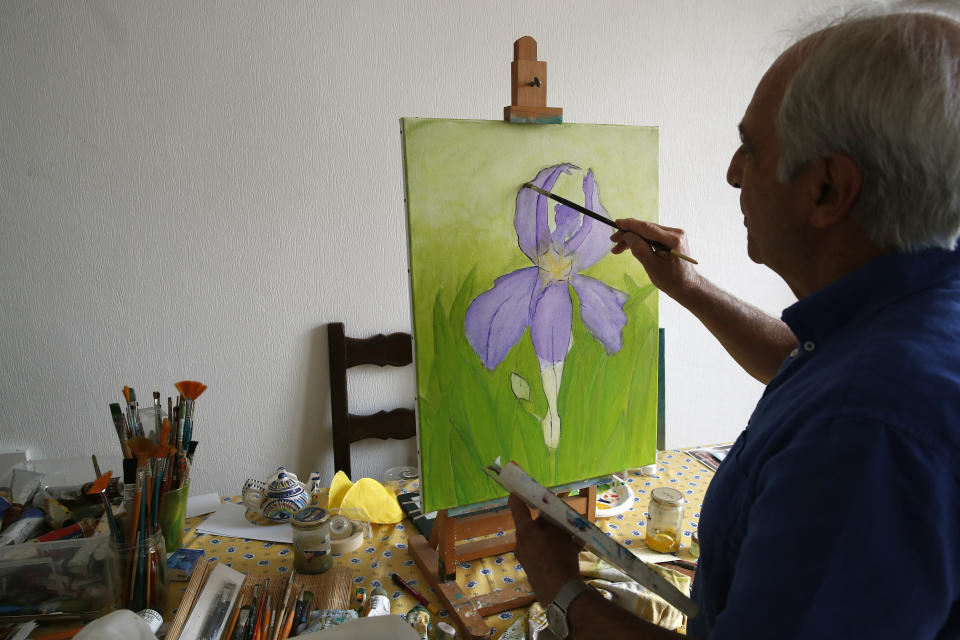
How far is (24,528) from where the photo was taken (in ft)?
4.14

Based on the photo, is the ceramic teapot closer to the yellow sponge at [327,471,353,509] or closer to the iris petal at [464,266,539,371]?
the yellow sponge at [327,471,353,509]

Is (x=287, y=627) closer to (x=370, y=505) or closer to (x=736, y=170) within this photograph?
(x=370, y=505)

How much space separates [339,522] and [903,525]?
3.61ft

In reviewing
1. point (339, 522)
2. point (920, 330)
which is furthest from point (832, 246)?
point (339, 522)

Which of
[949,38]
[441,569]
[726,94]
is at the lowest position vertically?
[441,569]

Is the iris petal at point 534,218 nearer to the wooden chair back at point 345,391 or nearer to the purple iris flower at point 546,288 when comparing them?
the purple iris flower at point 546,288

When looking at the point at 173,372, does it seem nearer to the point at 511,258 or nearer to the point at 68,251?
the point at 68,251

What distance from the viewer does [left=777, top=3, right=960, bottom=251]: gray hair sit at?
22.9 inches

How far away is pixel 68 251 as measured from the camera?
1.75 m

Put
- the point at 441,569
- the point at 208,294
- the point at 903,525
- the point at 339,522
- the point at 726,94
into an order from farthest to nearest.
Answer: the point at 726,94 → the point at 208,294 → the point at 339,522 → the point at 441,569 → the point at 903,525

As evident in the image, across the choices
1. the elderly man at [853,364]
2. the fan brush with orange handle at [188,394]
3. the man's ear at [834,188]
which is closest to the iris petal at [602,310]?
the elderly man at [853,364]

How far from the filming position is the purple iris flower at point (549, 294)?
4.24 ft

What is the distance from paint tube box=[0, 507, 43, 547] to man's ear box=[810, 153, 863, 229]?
4.94ft

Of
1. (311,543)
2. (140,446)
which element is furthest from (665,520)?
(140,446)
